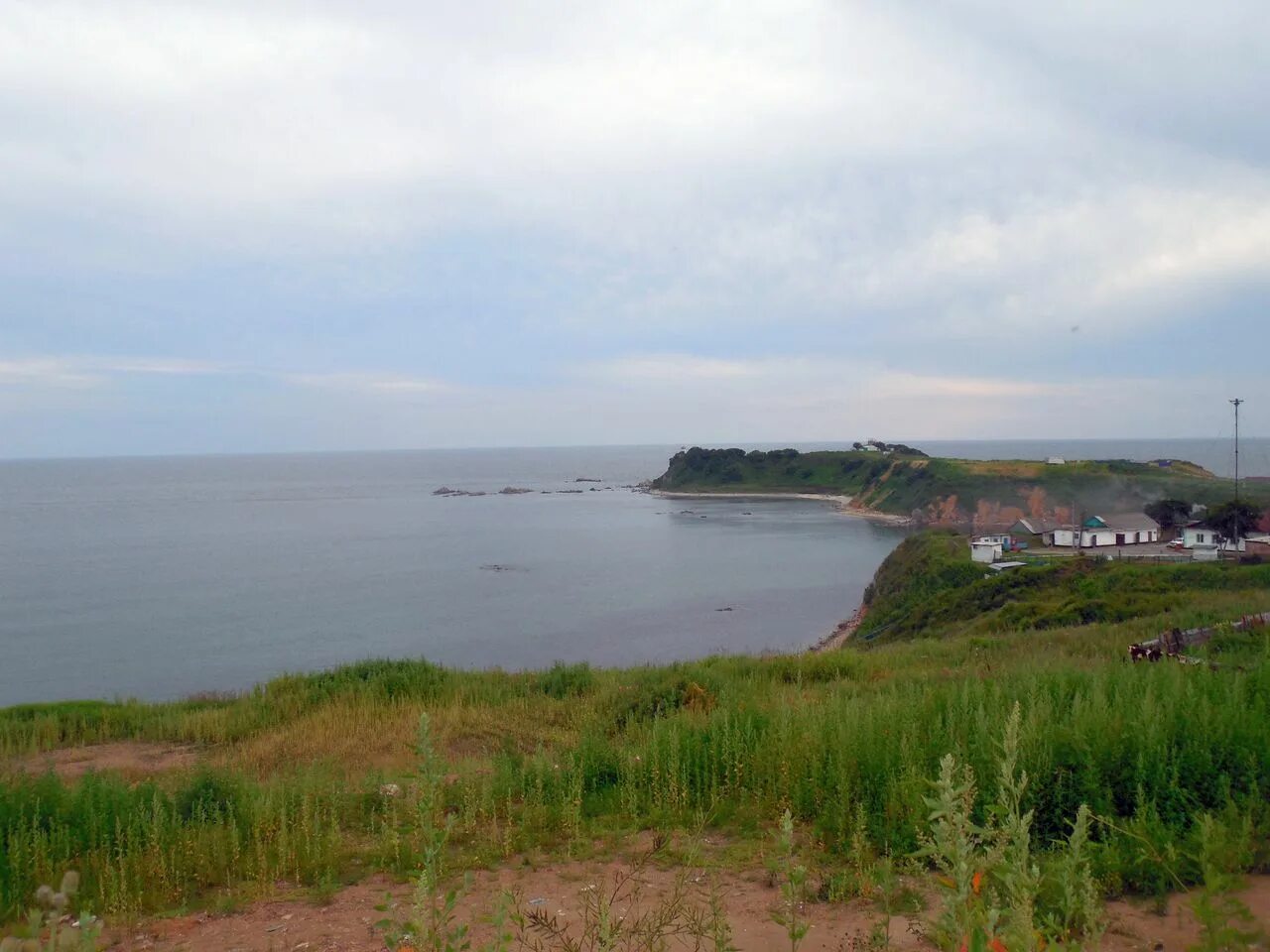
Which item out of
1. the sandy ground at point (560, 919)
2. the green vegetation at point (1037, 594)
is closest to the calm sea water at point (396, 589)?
the green vegetation at point (1037, 594)

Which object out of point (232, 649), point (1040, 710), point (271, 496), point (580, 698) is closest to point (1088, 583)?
point (580, 698)

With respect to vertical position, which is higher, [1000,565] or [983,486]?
[983,486]

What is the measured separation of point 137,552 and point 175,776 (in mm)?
67556

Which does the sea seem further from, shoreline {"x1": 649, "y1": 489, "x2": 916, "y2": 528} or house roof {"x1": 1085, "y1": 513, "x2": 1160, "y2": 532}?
house roof {"x1": 1085, "y1": 513, "x2": 1160, "y2": 532}

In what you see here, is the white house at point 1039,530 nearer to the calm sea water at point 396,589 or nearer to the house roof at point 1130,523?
the house roof at point 1130,523

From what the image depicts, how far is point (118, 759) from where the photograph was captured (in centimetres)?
951

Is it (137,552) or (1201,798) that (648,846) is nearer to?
(1201,798)

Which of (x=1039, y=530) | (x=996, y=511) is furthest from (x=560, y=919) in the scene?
(x=996, y=511)

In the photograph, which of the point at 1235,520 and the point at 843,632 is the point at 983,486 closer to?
the point at 1235,520

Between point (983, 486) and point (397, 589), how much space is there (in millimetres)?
54671

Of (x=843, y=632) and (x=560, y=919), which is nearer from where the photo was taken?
(x=560, y=919)

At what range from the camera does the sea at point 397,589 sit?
33.9 meters

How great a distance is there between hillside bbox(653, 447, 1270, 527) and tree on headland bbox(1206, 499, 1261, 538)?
1601 cm

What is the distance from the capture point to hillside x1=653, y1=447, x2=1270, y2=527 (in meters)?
69.4
